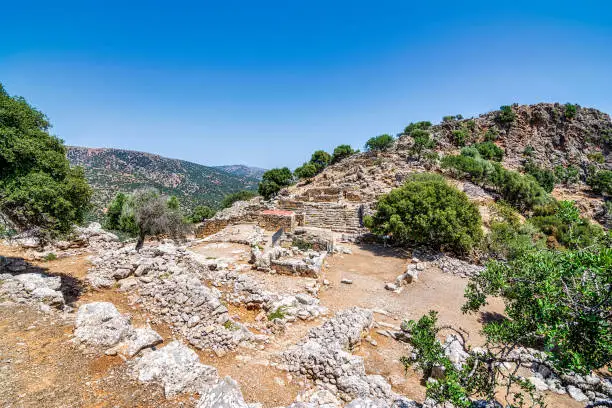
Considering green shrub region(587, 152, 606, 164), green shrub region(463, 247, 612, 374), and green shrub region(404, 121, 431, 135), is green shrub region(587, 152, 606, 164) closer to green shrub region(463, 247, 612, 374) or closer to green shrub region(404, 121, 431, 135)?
green shrub region(404, 121, 431, 135)

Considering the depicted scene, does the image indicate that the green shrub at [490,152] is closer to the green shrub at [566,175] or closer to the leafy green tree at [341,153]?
the green shrub at [566,175]

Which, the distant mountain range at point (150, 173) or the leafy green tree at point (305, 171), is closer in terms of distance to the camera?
the leafy green tree at point (305, 171)

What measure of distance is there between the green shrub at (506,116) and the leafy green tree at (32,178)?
7692 centimetres

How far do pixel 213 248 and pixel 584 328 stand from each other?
51.7 feet

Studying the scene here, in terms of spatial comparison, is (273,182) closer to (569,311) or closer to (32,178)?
(32,178)

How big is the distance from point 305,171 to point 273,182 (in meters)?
6.55

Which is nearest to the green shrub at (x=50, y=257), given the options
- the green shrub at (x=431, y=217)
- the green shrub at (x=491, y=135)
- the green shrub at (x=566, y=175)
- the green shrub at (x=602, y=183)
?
the green shrub at (x=431, y=217)

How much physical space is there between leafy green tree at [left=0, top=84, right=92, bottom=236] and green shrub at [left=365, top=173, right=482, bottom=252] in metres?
15.4

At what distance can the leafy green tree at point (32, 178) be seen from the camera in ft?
25.8

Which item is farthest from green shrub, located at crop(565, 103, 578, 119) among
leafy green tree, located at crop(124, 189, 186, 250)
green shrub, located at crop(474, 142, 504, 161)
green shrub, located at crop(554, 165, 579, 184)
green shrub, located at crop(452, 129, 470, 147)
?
leafy green tree, located at crop(124, 189, 186, 250)

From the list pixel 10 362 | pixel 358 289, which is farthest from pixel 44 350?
pixel 358 289

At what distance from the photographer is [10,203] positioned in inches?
313

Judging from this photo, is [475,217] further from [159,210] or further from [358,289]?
[159,210]

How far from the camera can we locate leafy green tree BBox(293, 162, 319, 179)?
2051 inches
